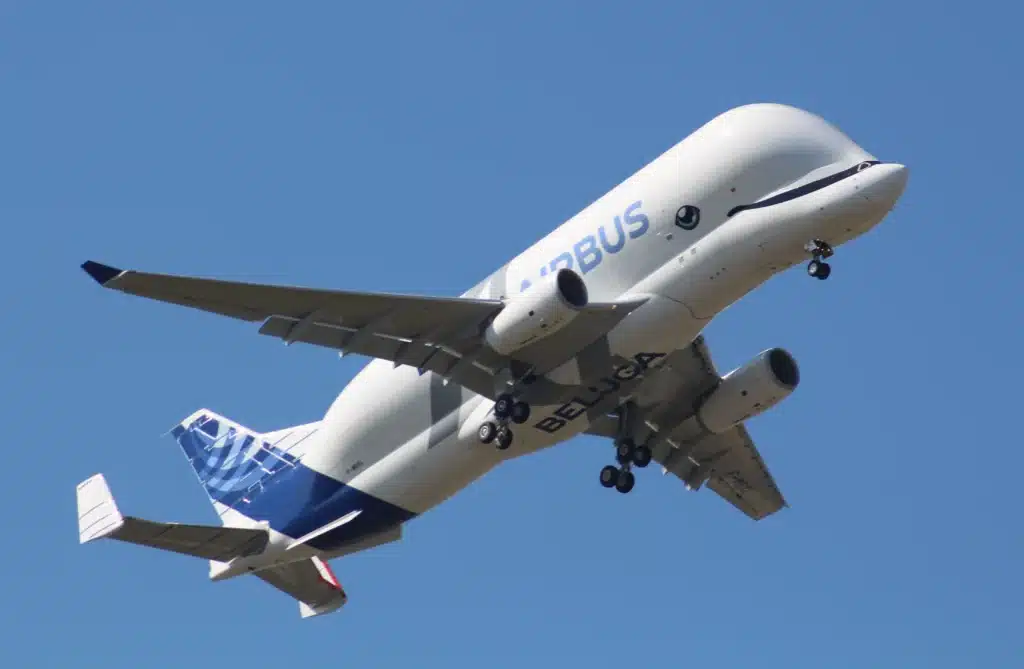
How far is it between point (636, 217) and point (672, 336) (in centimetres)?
269

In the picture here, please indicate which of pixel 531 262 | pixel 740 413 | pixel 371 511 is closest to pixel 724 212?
pixel 531 262

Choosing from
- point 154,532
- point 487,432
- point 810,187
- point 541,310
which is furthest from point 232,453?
point 810,187

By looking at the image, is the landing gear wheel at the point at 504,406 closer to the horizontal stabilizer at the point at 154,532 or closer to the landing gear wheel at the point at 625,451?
the landing gear wheel at the point at 625,451

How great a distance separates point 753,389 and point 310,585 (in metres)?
12.9

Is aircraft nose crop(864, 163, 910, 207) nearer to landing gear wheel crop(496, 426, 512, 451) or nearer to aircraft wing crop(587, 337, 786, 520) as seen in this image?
aircraft wing crop(587, 337, 786, 520)

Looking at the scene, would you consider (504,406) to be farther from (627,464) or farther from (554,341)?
(627,464)

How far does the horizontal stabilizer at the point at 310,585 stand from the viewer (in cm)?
4881

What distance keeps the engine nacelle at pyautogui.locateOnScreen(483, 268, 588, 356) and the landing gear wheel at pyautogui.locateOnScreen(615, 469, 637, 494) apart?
741cm

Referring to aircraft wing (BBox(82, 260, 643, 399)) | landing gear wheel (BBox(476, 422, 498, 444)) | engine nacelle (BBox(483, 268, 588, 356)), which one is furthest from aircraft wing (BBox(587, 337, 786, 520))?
engine nacelle (BBox(483, 268, 588, 356))

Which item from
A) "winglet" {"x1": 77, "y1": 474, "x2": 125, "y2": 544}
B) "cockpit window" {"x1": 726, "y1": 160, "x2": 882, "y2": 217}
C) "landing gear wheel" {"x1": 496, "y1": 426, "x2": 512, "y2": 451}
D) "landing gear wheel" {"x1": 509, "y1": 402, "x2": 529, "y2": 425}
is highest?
"cockpit window" {"x1": 726, "y1": 160, "x2": 882, "y2": 217}

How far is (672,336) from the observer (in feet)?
132

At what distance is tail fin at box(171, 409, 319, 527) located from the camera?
47000mm

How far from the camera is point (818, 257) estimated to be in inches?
1566

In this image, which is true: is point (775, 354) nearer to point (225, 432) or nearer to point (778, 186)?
point (778, 186)
